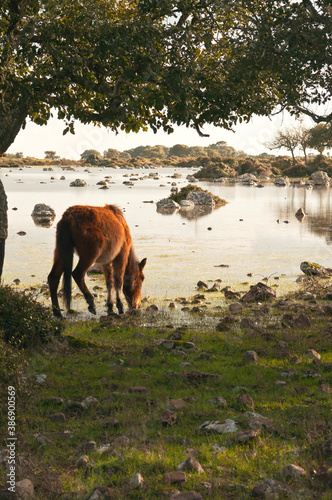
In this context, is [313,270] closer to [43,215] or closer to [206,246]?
[206,246]

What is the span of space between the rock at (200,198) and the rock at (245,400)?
121ft

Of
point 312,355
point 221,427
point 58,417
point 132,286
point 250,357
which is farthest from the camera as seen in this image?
point 132,286

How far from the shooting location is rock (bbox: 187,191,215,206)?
141 feet

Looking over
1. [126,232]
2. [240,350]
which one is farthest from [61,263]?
[240,350]

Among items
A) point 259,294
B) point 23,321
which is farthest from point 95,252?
point 259,294

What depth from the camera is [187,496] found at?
4074mm

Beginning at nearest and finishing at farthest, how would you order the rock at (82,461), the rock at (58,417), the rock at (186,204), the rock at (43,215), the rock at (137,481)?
the rock at (137,481), the rock at (82,461), the rock at (58,417), the rock at (43,215), the rock at (186,204)

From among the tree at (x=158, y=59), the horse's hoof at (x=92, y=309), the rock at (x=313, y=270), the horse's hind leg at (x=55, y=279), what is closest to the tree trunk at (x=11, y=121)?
the tree at (x=158, y=59)

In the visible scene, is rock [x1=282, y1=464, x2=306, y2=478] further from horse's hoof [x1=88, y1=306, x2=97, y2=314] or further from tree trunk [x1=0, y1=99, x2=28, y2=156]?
tree trunk [x1=0, y1=99, x2=28, y2=156]

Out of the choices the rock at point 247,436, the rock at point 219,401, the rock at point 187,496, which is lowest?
the rock at point 219,401

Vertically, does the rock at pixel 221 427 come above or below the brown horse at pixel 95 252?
below

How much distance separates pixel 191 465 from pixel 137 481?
516 millimetres

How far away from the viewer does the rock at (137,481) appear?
4375mm

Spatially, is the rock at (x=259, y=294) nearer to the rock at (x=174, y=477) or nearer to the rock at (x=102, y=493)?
the rock at (x=174, y=477)
